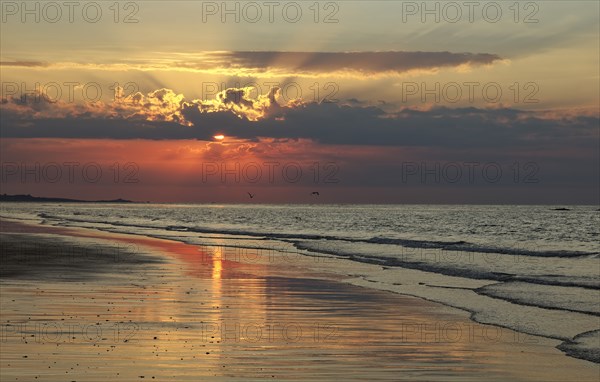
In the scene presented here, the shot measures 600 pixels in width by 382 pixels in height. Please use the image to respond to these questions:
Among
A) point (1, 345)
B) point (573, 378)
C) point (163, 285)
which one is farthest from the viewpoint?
point (163, 285)

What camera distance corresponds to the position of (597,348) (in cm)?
1602

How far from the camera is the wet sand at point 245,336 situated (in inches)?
521

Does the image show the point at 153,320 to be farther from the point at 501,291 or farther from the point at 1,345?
the point at 501,291

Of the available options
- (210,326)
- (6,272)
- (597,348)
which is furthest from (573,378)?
(6,272)

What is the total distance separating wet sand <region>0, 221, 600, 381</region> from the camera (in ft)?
43.4

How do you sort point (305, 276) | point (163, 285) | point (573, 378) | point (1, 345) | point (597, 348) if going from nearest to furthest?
point (573, 378) < point (1, 345) < point (597, 348) < point (163, 285) < point (305, 276)

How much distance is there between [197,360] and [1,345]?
11.9ft

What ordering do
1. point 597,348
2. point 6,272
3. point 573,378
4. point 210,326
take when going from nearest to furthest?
point 573,378
point 597,348
point 210,326
point 6,272

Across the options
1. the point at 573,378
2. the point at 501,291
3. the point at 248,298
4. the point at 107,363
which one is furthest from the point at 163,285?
the point at 573,378

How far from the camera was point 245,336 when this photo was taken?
53.7 feet

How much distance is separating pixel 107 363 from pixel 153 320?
15.7 ft

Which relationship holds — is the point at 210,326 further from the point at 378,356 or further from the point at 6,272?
the point at 6,272

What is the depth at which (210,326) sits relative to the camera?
57.3 ft

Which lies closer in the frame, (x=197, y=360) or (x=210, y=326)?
(x=197, y=360)
